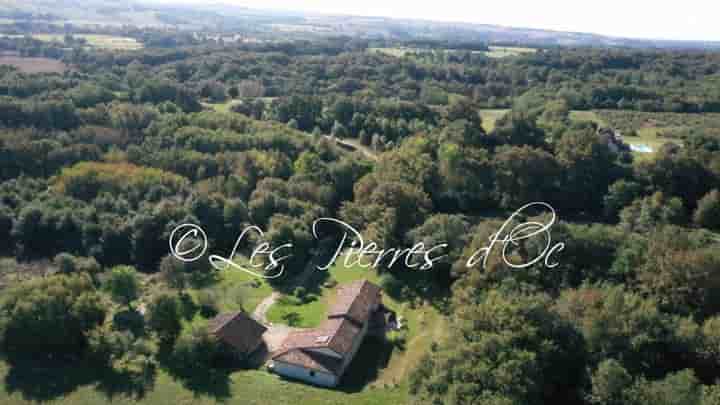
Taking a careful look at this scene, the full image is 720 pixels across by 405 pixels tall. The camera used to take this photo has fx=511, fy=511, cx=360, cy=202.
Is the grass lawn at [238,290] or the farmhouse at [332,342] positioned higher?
the farmhouse at [332,342]

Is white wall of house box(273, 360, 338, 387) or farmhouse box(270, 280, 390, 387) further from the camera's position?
farmhouse box(270, 280, 390, 387)

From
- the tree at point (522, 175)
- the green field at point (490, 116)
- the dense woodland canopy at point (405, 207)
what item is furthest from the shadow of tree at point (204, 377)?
the green field at point (490, 116)

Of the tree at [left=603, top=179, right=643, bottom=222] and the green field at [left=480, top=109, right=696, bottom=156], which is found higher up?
the green field at [left=480, top=109, right=696, bottom=156]

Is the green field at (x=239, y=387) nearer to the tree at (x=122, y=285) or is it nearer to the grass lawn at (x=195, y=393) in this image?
the grass lawn at (x=195, y=393)

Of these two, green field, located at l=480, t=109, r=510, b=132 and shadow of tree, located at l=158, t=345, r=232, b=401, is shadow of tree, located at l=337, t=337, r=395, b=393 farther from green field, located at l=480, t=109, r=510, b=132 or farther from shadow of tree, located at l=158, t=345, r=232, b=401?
green field, located at l=480, t=109, r=510, b=132

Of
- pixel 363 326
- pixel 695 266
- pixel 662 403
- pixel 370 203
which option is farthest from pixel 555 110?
pixel 662 403

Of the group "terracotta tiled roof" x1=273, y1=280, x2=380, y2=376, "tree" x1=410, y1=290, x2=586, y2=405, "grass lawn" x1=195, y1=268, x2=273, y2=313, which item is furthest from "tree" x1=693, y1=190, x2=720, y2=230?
"grass lawn" x1=195, y1=268, x2=273, y2=313

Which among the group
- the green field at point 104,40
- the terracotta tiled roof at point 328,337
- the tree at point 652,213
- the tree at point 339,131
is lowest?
the terracotta tiled roof at point 328,337

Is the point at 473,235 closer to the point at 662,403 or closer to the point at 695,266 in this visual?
the point at 695,266
